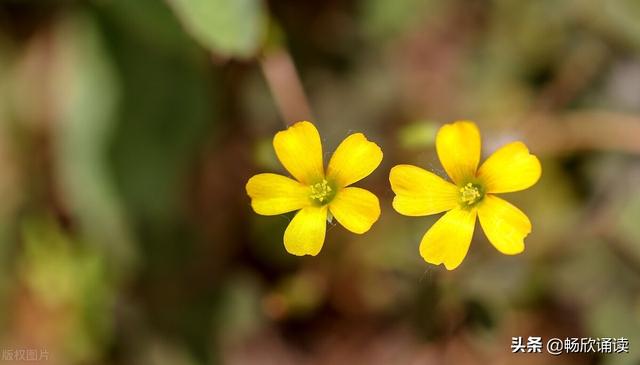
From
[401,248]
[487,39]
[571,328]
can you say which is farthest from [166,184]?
[571,328]

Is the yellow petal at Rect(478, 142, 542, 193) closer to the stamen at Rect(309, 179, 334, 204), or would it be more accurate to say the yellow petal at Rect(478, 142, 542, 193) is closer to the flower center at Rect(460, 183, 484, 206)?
the flower center at Rect(460, 183, 484, 206)

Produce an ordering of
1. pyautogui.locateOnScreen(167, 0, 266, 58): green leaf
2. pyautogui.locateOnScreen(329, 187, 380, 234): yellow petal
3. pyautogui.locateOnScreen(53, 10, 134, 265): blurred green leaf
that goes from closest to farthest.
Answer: pyautogui.locateOnScreen(329, 187, 380, 234): yellow petal, pyautogui.locateOnScreen(167, 0, 266, 58): green leaf, pyautogui.locateOnScreen(53, 10, 134, 265): blurred green leaf

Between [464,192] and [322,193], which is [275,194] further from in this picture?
[464,192]

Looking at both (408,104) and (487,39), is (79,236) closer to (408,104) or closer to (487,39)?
(408,104)

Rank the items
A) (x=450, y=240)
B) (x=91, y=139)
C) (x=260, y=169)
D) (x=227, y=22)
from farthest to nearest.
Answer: (x=91, y=139) → (x=260, y=169) → (x=227, y=22) → (x=450, y=240)

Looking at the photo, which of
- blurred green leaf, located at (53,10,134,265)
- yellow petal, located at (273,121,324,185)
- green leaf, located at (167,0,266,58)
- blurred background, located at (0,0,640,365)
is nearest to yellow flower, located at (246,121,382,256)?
yellow petal, located at (273,121,324,185)

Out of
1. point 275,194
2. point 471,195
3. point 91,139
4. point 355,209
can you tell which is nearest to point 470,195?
point 471,195

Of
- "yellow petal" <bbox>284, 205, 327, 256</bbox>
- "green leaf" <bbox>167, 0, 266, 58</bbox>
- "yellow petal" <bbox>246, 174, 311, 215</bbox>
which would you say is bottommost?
"yellow petal" <bbox>284, 205, 327, 256</bbox>
